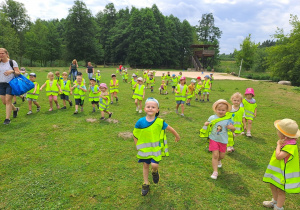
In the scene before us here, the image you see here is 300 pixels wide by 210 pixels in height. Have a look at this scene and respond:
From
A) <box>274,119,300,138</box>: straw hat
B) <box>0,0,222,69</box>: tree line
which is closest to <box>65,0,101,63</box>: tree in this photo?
<box>0,0,222,69</box>: tree line

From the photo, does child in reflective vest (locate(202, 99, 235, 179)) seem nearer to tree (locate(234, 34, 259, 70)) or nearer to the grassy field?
the grassy field

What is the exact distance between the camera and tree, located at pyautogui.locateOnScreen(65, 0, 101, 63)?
54.4 m

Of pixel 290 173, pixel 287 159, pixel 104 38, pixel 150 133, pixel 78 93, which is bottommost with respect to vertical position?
pixel 290 173

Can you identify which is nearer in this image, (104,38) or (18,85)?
(18,85)

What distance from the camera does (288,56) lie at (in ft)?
110

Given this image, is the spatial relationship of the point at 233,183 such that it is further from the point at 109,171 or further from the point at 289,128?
Answer: the point at 109,171

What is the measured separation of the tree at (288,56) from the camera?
33125mm

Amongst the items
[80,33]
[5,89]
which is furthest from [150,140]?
[80,33]

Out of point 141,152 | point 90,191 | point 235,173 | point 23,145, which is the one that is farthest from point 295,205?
point 23,145

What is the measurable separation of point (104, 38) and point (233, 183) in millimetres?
72769

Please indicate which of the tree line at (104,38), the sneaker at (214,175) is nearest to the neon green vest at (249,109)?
the sneaker at (214,175)

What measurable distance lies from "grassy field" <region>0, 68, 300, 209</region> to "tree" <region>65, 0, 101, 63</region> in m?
53.1

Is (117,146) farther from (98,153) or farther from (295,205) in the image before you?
(295,205)

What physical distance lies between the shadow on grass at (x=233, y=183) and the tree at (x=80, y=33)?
57672 mm
